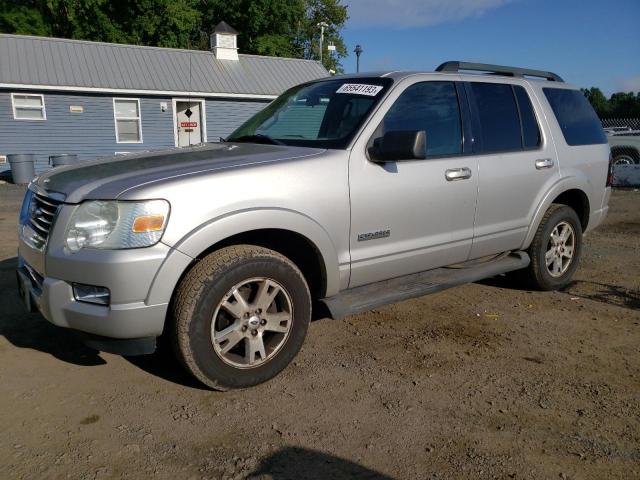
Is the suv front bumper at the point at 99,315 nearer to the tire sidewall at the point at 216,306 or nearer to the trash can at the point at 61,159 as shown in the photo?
the tire sidewall at the point at 216,306

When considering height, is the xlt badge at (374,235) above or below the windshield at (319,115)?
below

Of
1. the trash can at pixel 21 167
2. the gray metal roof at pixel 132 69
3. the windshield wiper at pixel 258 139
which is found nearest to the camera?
the windshield wiper at pixel 258 139

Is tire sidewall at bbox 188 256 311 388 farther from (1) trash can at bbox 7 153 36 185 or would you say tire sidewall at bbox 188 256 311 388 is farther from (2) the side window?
(1) trash can at bbox 7 153 36 185

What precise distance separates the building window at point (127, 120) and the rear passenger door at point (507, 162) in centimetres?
1560

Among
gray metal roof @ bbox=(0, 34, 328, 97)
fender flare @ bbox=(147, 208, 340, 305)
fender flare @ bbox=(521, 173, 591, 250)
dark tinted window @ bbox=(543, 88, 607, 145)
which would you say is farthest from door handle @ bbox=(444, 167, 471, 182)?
gray metal roof @ bbox=(0, 34, 328, 97)

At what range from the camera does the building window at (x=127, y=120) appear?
17.8 m

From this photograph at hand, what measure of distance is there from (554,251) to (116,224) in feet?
13.0

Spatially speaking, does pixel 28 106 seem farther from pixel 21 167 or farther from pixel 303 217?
pixel 303 217

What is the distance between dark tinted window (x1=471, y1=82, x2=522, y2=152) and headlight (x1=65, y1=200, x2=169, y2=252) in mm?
2705

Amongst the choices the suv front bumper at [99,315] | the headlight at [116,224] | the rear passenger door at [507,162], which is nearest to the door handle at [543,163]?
the rear passenger door at [507,162]

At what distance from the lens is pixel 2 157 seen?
1641 centimetres

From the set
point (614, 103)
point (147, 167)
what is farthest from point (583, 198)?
point (614, 103)

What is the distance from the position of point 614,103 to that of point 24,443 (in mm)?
68693

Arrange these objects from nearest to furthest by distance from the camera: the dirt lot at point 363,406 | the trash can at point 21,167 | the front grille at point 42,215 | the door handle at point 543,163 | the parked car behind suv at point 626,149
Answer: the dirt lot at point 363,406 < the front grille at point 42,215 < the door handle at point 543,163 < the parked car behind suv at point 626,149 < the trash can at point 21,167
